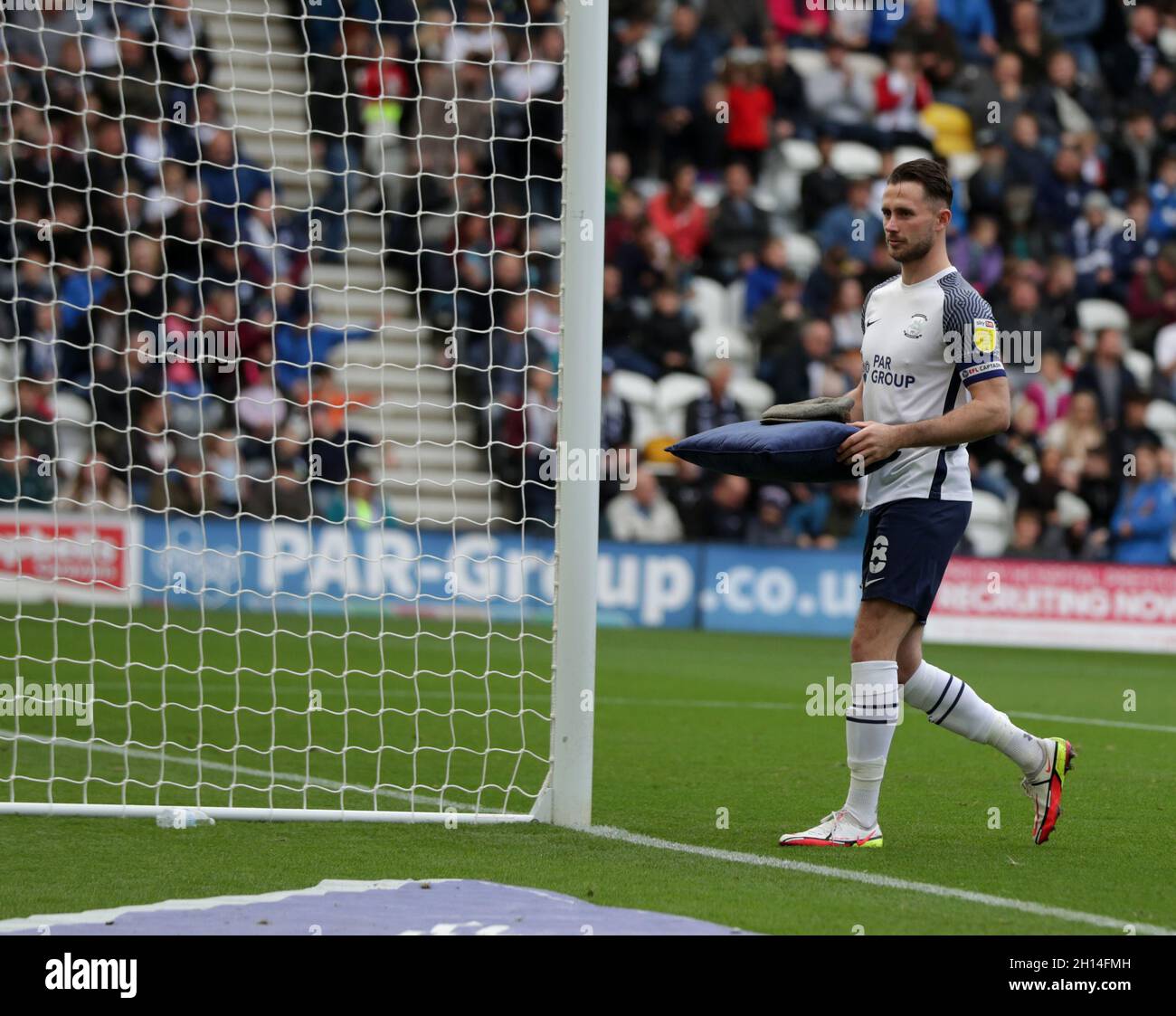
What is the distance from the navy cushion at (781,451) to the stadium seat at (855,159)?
14.8 m

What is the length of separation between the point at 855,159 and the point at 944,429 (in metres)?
15.3

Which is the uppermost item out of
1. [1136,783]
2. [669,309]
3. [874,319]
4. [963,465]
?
[669,309]

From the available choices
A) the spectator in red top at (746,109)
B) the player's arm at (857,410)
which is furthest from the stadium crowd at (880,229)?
the player's arm at (857,410)

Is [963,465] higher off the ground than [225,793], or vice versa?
[963,465]

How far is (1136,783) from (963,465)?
245cm

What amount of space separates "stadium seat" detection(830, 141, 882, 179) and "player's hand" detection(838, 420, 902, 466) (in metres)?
14.8

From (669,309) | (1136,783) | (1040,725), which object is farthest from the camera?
(669,309)

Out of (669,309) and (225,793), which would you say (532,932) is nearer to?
(225,793)

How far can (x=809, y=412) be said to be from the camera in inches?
233

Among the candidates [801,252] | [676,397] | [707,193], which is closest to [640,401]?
[676,397]

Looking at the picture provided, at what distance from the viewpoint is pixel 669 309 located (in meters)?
18.3

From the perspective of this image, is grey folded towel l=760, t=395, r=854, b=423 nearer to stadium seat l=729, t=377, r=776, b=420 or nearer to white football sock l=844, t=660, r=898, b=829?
white football sock l=844, t=660, r=898, b=829

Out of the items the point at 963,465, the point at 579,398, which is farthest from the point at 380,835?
the point at 963,465
